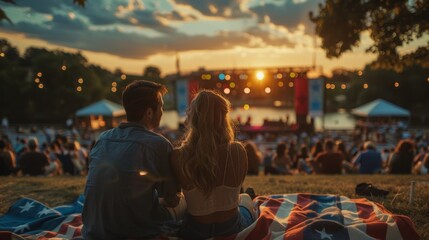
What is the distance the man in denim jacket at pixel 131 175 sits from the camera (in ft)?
6.59

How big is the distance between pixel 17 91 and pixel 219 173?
37.6 metres

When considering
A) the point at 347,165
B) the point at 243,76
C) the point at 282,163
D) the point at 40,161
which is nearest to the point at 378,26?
the point at 347,165

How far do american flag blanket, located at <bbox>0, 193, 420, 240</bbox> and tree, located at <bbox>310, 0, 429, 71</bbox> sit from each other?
402 centimetres

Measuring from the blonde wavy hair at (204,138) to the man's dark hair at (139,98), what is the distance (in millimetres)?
246

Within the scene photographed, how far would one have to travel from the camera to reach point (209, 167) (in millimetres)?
2107

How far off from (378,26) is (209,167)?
18.9 ft

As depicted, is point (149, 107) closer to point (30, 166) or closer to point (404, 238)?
point (404, 238)

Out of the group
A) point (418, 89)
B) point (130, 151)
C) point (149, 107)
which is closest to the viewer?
point (130, 151)

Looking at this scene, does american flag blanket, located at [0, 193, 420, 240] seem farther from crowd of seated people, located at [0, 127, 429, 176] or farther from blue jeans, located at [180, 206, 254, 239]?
crowd of seated people, located at [0, 127, 429, 176]

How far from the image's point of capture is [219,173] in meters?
2.19

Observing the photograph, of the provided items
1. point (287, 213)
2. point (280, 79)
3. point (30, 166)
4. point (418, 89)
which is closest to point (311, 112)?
point (280, 79)

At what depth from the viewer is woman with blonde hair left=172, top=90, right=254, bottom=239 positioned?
2.12m

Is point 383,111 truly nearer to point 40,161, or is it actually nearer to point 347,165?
point 347,165

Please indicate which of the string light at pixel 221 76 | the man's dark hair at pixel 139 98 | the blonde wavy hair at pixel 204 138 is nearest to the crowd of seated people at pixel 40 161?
the man's dark hair at pixel 139 98
